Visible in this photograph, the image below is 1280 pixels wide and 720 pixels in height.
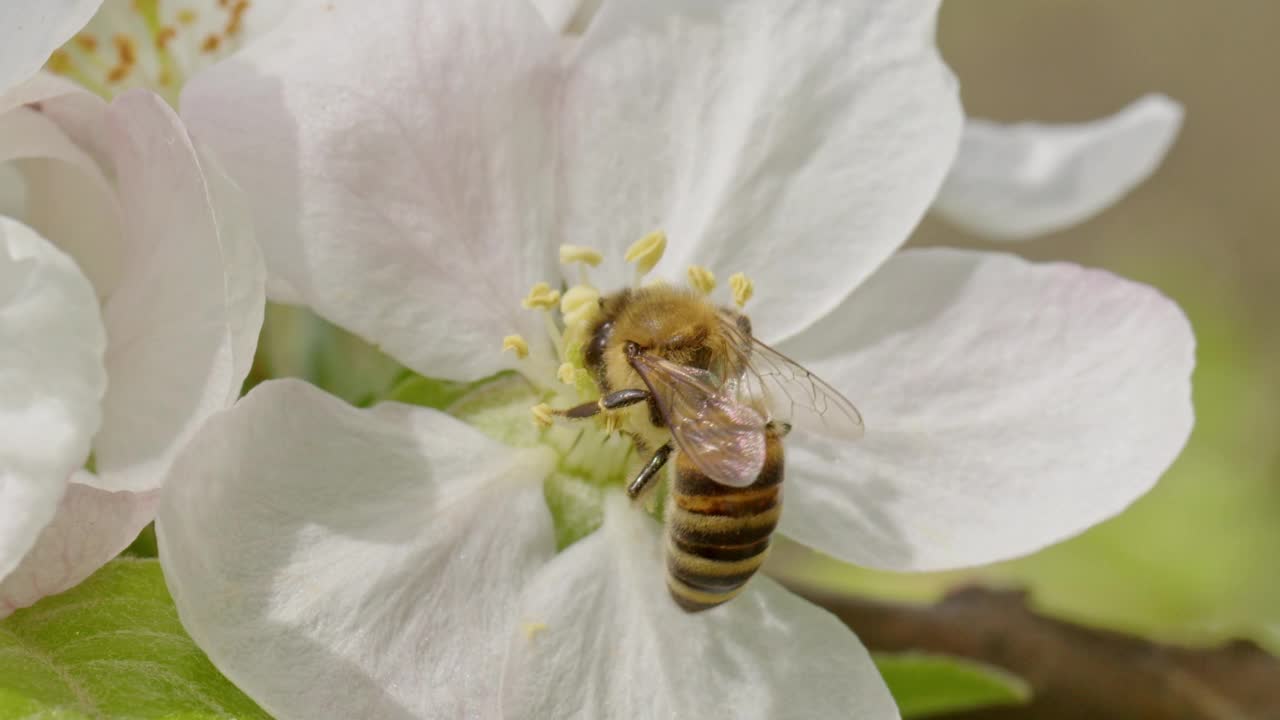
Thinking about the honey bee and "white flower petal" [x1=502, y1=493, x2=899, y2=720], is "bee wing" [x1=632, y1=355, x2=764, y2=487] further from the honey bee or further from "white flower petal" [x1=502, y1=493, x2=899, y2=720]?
A: "white flower petal" [x1=502, y1=493, x2=899, y2=720]

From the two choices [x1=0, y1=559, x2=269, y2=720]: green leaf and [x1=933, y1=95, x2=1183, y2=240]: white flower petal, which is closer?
[x1=0, y1=559, x2=269, y2=720]: green leaf

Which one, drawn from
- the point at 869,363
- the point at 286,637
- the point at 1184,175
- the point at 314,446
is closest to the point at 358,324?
the point at 314,446

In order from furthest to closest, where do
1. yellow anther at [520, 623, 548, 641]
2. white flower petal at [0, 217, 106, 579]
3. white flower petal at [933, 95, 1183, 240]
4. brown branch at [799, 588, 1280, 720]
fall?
1. white flower petal at [933, 95, 1183, 240]
2. brown branch at [799, 588, 1280, 720]
3. yellow anther at [520, 623, 548, 641]
4. white flower petal at [0, 217, 106, 579]

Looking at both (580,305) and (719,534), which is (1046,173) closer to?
(580,305)

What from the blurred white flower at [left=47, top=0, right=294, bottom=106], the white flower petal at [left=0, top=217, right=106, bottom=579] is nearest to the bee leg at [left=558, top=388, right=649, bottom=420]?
the white flower petal at [left=0, top=217, right=106, bottom=579]

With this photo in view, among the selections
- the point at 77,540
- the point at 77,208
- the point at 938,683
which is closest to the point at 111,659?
the point at 77,540

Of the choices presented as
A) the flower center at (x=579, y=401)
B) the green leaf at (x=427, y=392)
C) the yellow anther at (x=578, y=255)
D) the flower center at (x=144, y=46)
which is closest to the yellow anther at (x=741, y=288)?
the flower center at (x=579, y=401)
